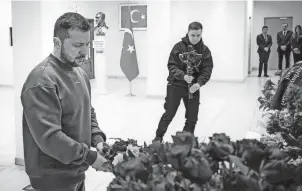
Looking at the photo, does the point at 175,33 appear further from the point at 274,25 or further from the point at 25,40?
the point at 25,40

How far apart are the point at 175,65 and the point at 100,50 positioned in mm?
6073

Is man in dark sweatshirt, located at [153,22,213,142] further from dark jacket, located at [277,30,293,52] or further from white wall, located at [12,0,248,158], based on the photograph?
dark jacket, located at [277,30,293,52]

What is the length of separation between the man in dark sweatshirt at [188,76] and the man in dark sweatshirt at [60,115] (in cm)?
294

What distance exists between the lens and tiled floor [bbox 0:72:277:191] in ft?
15.0

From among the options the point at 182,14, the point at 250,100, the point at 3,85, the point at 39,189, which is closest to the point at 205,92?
the point at 250,100

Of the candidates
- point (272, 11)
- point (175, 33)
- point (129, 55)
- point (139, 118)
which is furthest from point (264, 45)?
point (139, 118)

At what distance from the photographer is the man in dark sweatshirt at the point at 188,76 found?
15.8 ft

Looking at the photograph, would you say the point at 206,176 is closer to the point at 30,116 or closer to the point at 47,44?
the point at 30,116

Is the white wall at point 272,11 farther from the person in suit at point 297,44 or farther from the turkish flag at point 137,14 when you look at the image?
the turkish flag at point 137,14

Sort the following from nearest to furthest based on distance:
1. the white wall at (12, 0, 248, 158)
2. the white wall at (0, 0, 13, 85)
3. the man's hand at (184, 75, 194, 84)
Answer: the man's hand at (184, 75, 194, 84), the white wall at (12, 0, 248, 158), the white wall at (0, 0, 13, 85)

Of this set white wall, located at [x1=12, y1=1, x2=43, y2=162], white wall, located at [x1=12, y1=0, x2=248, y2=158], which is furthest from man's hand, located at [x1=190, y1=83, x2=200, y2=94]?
white wall, located at [x1=12, y1=0, x2=248, y2=158]

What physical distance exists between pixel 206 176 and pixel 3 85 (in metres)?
12.4

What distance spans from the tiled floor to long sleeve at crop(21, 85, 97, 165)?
8.37ft

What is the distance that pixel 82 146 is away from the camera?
66.9 inches
